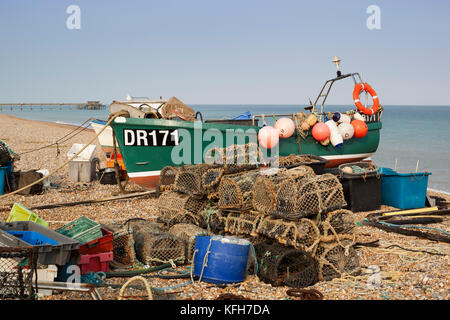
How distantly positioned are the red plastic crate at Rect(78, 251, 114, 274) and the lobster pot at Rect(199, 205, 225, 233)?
1.80 m

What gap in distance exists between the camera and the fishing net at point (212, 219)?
6248 millimetres

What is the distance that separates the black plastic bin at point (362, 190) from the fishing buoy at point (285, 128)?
2.13m

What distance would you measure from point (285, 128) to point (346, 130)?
201 centimetres

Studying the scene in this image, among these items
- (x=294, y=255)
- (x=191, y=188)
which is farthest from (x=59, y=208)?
(x=294, y=255)

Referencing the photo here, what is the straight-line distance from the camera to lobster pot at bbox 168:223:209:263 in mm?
5547

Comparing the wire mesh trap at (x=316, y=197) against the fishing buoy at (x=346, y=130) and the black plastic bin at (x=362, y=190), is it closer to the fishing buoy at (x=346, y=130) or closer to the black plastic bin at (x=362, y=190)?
the black plastic bin at (x=362, y=190)

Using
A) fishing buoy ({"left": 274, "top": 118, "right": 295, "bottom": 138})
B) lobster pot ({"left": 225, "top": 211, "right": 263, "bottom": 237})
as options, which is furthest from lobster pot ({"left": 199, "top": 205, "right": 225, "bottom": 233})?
fishing buoy ({"left": 274, "top": 118, "right": 295, "bottom": 138})

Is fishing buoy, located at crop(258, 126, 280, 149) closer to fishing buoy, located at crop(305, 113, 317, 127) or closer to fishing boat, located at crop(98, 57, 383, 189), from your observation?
fishing boat, located at crop(98, 57, 383, 189)

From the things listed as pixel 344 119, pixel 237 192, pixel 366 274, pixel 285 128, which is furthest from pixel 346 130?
pixel 366 274

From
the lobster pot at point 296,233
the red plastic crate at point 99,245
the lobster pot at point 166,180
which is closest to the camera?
the red plastic crate at point 99,245

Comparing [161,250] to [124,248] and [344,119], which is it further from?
[344,119]

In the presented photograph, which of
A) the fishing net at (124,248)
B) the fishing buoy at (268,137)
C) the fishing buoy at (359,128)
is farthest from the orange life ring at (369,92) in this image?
the fishing net at (124,248)

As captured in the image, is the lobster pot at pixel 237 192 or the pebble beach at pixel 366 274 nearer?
the pebble beach at pixel 366 274
